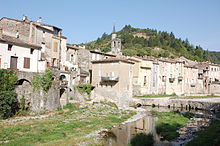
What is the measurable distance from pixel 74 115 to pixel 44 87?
4.95m

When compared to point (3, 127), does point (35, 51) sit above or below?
above

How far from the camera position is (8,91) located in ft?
71.7

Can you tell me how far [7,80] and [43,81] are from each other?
4.39 meters

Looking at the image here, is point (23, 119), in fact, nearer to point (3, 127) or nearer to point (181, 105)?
point (3, 127)

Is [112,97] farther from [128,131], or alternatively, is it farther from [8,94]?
[8,94]

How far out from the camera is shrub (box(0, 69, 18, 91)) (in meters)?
21.8

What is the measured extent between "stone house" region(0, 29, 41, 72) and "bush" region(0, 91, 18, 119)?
4327 mm

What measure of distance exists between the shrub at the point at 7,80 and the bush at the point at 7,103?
67 centimetres

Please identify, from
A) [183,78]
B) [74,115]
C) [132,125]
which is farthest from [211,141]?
[183,78]

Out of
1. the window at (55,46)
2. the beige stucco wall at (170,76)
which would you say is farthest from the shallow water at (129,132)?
the beige stucco wall at (170,76)

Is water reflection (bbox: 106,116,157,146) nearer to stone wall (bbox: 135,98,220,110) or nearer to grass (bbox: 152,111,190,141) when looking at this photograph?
grass (bbox: 152,111,190,141)

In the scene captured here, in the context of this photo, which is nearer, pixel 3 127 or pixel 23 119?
pixel 3 127

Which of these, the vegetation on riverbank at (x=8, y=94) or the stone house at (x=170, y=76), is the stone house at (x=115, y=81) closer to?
the vegetation on riverbank at (x=8, y=94)

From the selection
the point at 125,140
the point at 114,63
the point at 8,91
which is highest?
the point at 114,63
